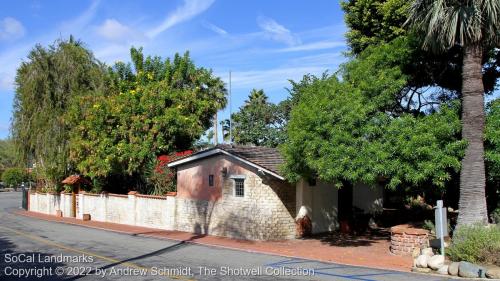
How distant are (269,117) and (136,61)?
523 inches

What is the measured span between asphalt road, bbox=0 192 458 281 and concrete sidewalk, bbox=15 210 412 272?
2.28ft

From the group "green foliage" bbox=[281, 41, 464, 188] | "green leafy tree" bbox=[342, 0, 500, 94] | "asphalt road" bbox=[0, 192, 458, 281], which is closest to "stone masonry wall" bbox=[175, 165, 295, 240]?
"asphalt road" bbox=[0, 192, 458, 281]

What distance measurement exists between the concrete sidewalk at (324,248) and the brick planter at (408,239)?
35 centimetres

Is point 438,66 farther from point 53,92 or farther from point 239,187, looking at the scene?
point 53,92

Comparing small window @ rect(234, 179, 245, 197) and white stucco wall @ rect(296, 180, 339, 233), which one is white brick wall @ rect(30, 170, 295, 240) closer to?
small window @ rect(234, 179, 245, 197)

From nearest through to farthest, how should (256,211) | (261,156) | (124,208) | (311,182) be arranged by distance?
(256,211), (311,182), (261,156), (124,208)

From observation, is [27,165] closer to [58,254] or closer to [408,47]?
[58,254]

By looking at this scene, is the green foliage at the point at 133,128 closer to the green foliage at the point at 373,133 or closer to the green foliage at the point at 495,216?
the green foliage at the point at 373,133

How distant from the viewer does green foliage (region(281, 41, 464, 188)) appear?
14227 millimetres

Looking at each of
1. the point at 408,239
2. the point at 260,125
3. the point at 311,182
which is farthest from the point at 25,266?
the point at 260,125

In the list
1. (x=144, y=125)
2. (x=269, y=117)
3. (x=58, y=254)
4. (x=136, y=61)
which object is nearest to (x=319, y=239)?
(x=58, y=254)

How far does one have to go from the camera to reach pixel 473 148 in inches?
560

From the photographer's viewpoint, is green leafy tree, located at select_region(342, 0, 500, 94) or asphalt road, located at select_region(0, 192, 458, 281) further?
green leafy tree, located at select_region(342, 0, 500, 94)

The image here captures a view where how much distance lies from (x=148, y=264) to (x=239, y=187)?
762cm
